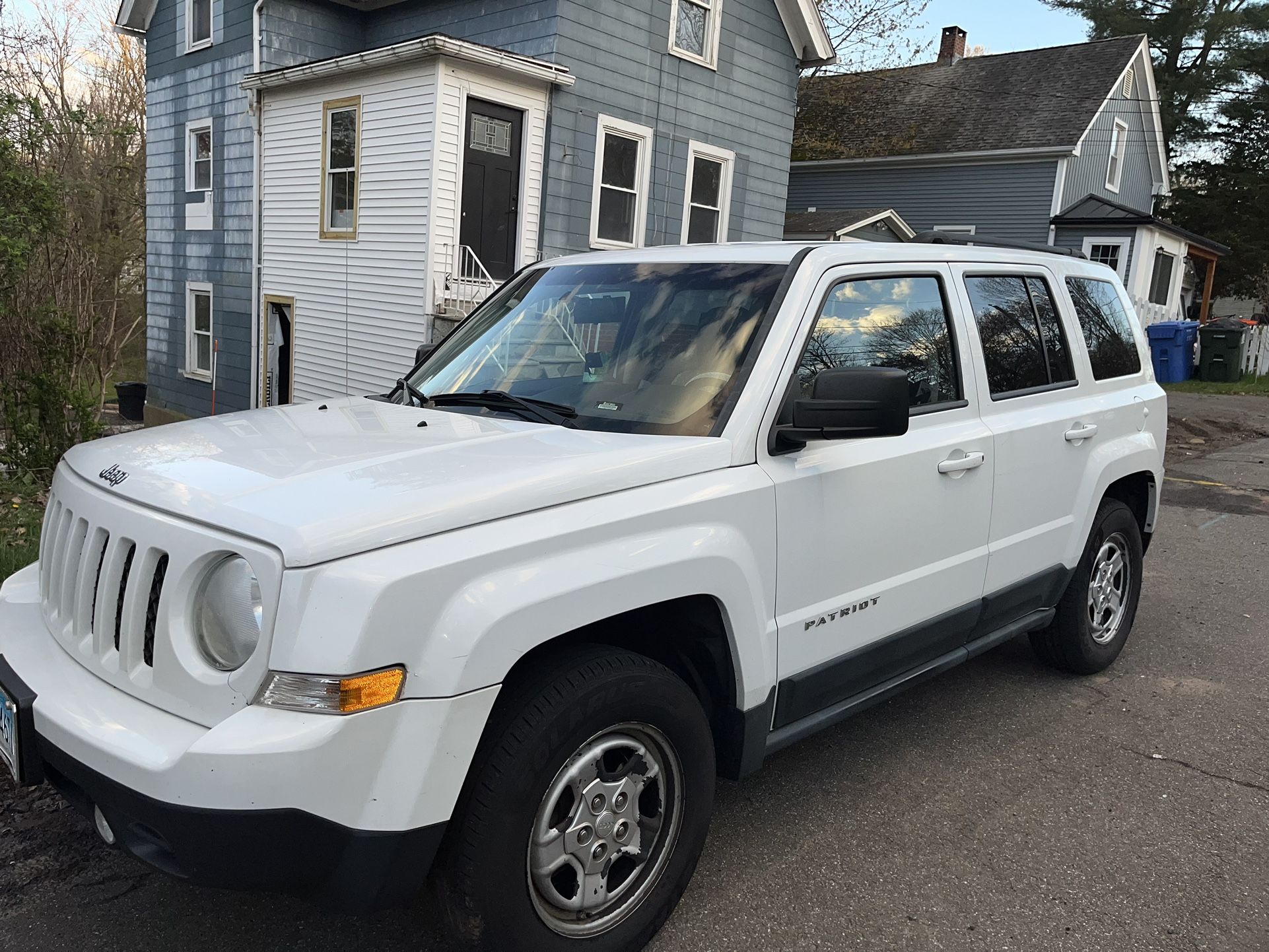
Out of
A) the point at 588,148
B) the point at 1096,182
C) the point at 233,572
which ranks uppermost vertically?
the point at 1096,182

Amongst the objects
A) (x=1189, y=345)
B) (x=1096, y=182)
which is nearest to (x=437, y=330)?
(x=1189, y=345)

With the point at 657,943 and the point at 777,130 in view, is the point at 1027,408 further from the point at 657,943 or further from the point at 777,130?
the point at 777,130

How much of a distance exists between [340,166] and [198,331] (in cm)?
546

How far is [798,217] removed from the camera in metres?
22.0

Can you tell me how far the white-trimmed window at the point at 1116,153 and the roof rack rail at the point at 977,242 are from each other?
1025 inches

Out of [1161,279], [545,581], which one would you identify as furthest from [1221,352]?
[545,581]

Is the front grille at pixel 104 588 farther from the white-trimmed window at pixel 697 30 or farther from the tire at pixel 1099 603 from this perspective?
the white-trimmed window at pixel 697 30

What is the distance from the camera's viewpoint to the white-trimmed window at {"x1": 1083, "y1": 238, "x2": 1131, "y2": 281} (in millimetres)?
25031

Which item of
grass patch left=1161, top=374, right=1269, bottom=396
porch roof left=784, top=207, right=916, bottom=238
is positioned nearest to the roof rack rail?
porch roof left=784, top=207, right=916, bottom=238

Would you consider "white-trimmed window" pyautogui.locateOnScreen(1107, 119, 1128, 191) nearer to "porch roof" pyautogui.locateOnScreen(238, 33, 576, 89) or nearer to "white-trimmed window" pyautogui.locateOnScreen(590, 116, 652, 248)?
"white-trimmed window" pyautogui.locateOnScreen(590, 116, 652, 248)

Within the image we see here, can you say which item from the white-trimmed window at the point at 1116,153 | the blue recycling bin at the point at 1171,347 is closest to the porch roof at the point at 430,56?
the blue recycling bin at the point at 1171,347

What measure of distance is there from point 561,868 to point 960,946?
3.82ft

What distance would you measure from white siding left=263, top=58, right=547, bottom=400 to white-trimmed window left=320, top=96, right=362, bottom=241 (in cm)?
14

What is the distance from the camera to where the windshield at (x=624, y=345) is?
120 inches
